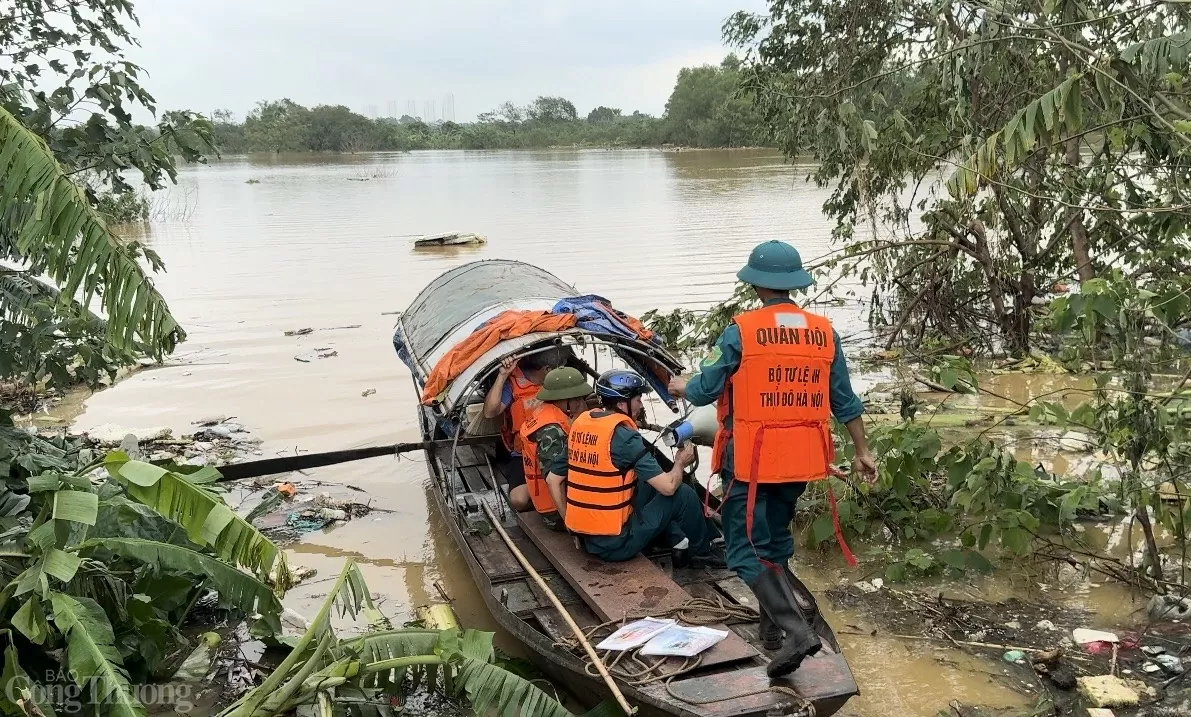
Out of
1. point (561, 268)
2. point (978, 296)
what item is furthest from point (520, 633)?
point (561, 268)

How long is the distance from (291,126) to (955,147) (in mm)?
72044

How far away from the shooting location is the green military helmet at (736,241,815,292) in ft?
13.4

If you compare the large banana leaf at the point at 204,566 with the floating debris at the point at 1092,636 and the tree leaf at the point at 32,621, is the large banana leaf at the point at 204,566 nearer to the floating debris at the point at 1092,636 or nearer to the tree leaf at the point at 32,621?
the tree leaf at the point at 32,621

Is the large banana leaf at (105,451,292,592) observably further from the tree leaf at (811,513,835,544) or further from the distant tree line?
the distant tree line

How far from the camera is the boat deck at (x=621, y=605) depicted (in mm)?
3848

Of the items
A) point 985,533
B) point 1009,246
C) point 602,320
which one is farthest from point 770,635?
point 1009,246

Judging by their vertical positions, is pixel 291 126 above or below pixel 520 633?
above

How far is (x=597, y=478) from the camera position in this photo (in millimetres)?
5047

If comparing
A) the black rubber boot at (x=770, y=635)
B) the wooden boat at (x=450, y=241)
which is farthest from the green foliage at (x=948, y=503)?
the wooden boat at (x=450, y=241)

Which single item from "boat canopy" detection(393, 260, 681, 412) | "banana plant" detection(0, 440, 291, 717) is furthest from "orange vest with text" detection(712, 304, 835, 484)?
"boat canopy" detection(393, 260, 681, 412)

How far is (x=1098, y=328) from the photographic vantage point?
502 cm

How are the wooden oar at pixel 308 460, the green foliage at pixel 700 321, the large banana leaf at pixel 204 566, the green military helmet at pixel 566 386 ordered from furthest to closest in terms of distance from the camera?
the green foliage at pixel 700 321
the wooden oar at pixel 308 460
the green military helmet at pixel 566 386
the large banana leaf at pixel 204 566

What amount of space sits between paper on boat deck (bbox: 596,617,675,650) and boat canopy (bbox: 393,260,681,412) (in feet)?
7.27

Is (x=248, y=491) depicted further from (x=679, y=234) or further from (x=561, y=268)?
(x=679, y=234)
